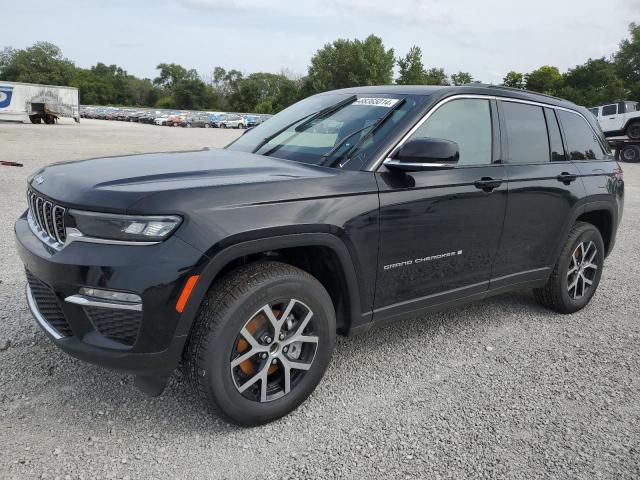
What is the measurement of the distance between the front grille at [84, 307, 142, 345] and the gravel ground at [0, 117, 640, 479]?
588 millimetres

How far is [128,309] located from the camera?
2.32m

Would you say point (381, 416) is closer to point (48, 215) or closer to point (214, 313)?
point (214, 313)

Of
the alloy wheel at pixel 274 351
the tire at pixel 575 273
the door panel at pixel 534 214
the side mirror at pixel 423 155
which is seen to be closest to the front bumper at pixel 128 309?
the alloy wheel at pixel 274 351

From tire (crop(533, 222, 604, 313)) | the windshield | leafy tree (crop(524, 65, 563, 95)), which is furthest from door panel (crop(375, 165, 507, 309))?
leafy tree (crop(524, 65, 563, 95))

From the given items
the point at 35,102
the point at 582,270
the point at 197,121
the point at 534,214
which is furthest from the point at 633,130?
the point at 197,121

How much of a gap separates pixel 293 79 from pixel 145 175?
101176 mm

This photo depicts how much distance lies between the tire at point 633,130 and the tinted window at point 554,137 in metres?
22.1

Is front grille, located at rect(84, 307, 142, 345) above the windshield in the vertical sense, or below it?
below

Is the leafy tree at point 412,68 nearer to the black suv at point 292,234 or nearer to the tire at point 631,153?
the tire at point 631,153

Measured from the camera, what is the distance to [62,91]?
130ft

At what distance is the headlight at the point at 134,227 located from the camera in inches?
91.0

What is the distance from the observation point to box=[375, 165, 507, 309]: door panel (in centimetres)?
304

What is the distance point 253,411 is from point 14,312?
7.64 feet

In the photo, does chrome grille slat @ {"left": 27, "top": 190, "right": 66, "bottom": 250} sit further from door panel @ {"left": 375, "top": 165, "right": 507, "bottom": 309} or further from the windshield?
door panel @ {"left": 375, "top": 165, "right": 507, "bottom": 309}
